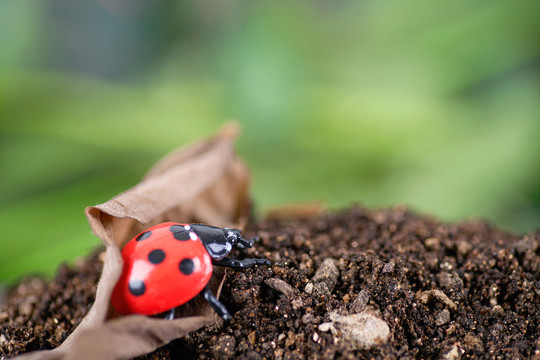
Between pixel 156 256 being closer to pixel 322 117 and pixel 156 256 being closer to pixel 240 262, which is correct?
pixel 240 262

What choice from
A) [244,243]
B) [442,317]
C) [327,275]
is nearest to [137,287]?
[244,243]

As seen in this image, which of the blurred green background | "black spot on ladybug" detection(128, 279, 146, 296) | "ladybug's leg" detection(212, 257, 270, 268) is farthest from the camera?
the blurred green background

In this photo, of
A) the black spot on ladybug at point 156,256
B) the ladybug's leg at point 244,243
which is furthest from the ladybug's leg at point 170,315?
the ladybug's leg at point 244,243

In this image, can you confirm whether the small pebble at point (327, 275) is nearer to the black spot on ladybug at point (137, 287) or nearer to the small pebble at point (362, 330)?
the small pebble at point (362, 330)

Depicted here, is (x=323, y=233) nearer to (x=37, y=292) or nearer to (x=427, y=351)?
(x=427, y=351)

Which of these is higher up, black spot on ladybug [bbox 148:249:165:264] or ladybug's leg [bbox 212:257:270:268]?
black spot on ladybug [bbox 148:249:165:264]

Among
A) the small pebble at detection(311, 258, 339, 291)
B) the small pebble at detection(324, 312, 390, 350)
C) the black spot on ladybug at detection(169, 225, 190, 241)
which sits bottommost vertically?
the small pebble at detection(324, 312, 390, 350)

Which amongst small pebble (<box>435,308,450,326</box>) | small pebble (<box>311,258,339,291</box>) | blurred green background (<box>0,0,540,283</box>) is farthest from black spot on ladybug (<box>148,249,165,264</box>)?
blurred green background (<box>0,0,540,283</box>)

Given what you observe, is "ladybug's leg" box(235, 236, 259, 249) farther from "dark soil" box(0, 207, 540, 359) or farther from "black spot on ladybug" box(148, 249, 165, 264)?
"black spot on ladybug" box(148, 249, 165, 264)
